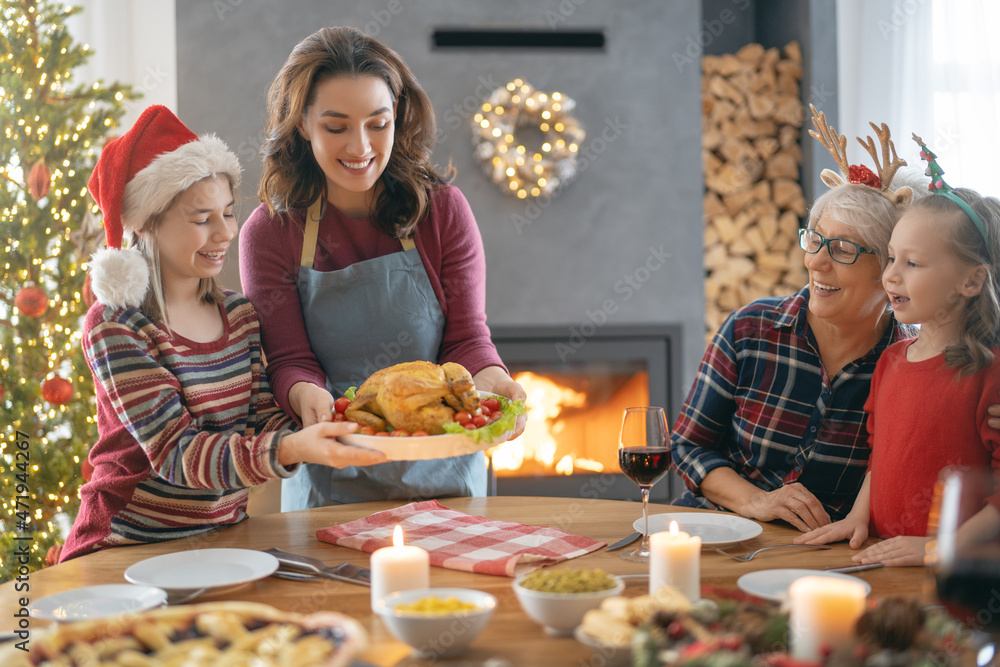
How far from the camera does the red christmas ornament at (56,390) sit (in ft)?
9.09

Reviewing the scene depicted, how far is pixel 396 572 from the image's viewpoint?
1067 mm

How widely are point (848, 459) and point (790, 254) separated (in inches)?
103

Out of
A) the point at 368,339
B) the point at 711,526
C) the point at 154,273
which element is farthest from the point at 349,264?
the point at 711,526

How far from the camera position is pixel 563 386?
3.88 metres

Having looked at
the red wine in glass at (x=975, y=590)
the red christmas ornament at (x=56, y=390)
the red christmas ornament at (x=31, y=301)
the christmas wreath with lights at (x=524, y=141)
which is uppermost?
the christmas wreath with lights at (x=524, y=141)

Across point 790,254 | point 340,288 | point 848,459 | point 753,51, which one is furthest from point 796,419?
point 753,51

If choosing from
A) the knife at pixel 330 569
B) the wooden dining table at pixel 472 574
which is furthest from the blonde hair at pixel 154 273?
the knife at pixel 330 569

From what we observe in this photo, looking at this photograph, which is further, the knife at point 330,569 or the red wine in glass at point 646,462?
the red wine in glass at point 646,462

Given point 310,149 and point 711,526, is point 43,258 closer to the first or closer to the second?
point 310,149

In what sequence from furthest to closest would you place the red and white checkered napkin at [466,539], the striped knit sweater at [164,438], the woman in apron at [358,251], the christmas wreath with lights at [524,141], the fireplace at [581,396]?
the fireplace at [581,396]
the christmas wreath with lights at [524,141]
the woman in apron at [358,251]
the striped knit sweater at [164,438]
the red and white checkered napkin at [466,539]

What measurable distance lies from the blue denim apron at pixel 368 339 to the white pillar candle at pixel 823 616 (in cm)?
109

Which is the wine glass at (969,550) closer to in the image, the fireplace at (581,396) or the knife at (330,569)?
the knife at (330,569)

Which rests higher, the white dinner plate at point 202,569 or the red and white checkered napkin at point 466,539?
the white dinner plate at point 202,569

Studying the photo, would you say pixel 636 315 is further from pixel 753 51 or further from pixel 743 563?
pixel 743 563
